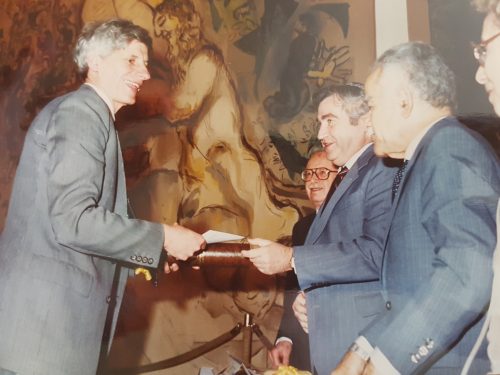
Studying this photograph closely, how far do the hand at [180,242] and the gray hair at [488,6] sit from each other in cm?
171

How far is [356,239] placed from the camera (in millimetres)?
2480

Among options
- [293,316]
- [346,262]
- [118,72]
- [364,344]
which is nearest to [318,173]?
[293,316]

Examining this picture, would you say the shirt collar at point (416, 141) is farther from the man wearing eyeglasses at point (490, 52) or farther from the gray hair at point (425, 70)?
the man wearing eyeglasses at point (490, 52)

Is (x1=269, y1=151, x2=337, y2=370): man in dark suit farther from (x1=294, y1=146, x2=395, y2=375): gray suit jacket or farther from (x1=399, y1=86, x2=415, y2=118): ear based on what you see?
(x1=399, y1=86, x2=415, y2=118): ear

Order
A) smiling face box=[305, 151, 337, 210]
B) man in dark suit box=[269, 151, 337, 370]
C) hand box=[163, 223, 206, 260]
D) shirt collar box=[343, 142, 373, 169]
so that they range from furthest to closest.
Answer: smiling face box=[305, 151, 337, 210] → man in dark suit box=[269, 151, 337, 370] → shirt collar box=[343, 142, 373, 169] → hand box=[163, 223, 206, 260]

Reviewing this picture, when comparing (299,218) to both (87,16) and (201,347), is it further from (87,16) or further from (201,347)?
(87,16)

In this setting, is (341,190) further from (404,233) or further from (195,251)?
(195,251)

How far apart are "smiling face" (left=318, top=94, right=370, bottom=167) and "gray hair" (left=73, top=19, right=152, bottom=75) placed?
3.74 ft

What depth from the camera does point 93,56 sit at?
9.35 ft

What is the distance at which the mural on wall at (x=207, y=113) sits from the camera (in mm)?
3199

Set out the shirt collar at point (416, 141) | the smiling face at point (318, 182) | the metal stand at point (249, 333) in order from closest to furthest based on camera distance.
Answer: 1. the shirt collar at point (416, 141)
2. the smiling face at point (318, 182)
3. the metal stand at point (249, 333)

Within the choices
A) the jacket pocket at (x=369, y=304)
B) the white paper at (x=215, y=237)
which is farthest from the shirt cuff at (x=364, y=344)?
the white paper at (x=215, y=237)

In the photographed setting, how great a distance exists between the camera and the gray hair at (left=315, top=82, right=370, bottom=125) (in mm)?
2783

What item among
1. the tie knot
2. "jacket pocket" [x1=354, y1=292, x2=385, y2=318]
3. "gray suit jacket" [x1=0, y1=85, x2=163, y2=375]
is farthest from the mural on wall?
"jacket pocket" [x1=354, y1=292, x2=385, y2=318]
